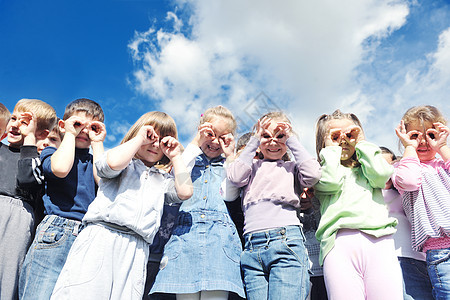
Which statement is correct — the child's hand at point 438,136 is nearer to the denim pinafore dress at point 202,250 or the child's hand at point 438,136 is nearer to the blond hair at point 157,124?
the denim pinafore dress at point 202,250

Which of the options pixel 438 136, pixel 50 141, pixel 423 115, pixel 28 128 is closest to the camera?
pixel 28 128

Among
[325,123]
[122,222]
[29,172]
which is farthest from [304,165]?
[29,172]

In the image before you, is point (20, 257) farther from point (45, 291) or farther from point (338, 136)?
point (338, 136)

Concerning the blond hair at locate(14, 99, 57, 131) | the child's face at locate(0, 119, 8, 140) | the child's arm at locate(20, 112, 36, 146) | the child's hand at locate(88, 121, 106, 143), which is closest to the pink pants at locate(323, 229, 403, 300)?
the child's hand at locate(88, 121, 106, 143)

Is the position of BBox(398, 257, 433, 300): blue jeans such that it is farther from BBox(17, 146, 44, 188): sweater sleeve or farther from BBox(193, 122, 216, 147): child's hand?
BBox(17, 146, 44, 188): sweater sleeve

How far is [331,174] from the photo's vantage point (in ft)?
11.1

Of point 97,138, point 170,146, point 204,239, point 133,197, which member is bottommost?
point 204,239

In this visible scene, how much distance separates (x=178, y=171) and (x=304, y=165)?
4.06 feet

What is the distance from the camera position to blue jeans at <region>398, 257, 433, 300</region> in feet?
11.0

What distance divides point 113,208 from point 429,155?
3.40 metres

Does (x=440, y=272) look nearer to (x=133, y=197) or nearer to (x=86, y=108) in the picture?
(x=133, y=197)

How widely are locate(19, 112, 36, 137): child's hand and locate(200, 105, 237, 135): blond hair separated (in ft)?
5.85

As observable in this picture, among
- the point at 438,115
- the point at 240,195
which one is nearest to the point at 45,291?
the point at 240,195

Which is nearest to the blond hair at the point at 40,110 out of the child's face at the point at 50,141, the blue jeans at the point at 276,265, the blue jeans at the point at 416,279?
the child's face at the point at 50,141
